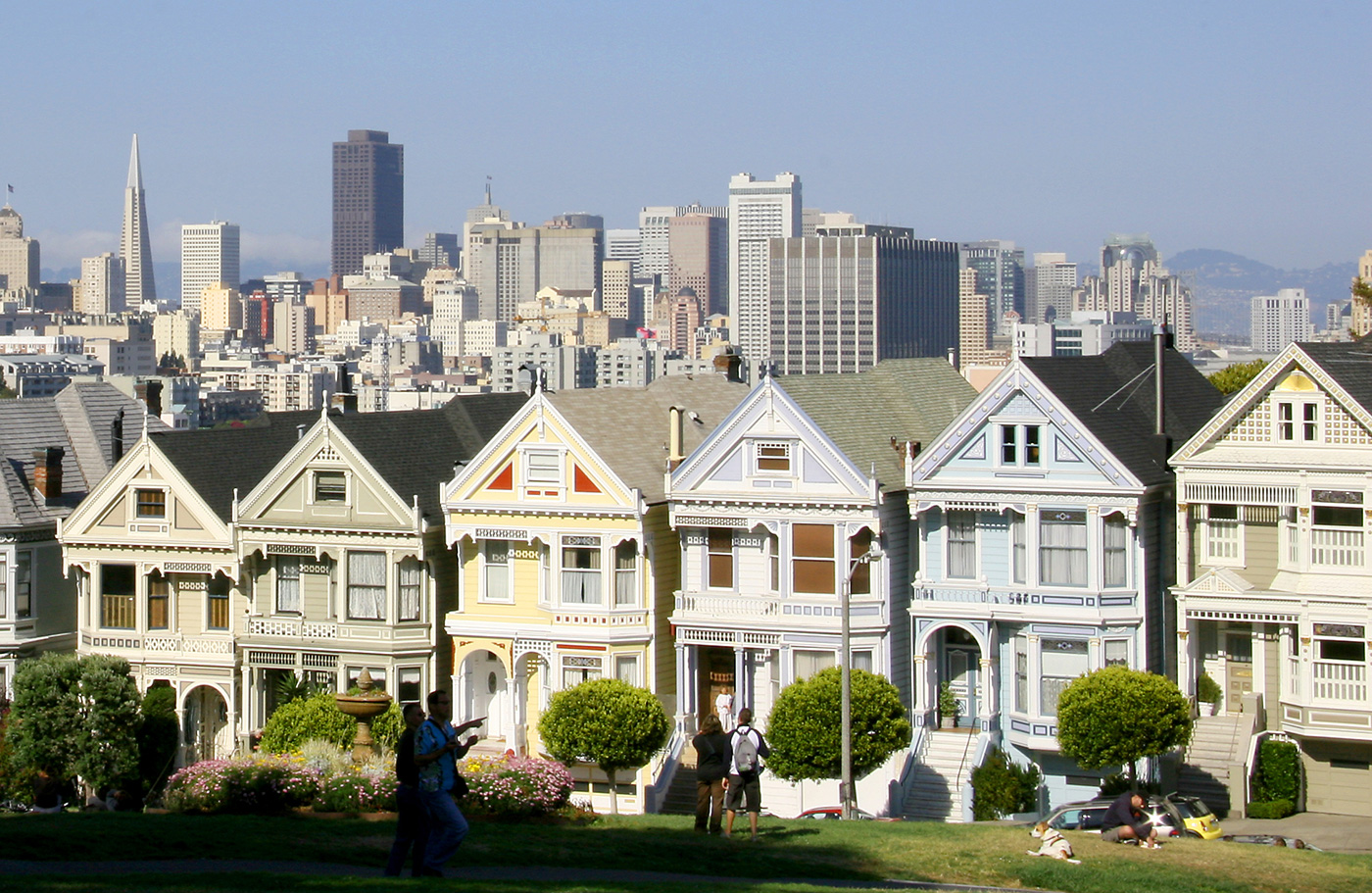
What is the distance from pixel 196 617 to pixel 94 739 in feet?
14.7

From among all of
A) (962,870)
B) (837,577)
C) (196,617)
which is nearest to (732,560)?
(837,577)

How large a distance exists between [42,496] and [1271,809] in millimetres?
29826

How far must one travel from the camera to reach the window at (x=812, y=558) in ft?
141

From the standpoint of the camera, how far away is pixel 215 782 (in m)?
33.5

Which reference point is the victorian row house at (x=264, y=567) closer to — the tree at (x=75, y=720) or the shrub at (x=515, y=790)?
the tree at (x=75, y=720)

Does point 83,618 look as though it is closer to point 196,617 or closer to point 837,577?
point 196,617

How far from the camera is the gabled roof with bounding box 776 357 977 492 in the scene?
1743 inches

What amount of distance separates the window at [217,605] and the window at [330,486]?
140 inches

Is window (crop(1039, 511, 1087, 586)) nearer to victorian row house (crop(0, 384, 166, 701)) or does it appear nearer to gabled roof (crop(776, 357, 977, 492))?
gabled roof (crop(776, 357, 977, 492))

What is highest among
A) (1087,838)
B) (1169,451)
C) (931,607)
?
(1169,451)

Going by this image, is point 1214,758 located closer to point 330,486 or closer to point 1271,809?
point 1271,809

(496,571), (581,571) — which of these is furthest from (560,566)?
(496,571)

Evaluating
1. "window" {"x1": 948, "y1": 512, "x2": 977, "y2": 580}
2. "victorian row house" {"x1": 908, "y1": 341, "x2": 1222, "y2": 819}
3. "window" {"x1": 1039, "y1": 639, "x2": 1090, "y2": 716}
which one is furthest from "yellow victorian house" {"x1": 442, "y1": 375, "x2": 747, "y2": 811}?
"window" {"x1": 1039, "y1": 639, "x2": 1090, "y2": 716}

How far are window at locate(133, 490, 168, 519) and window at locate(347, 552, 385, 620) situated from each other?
5.07 meters
